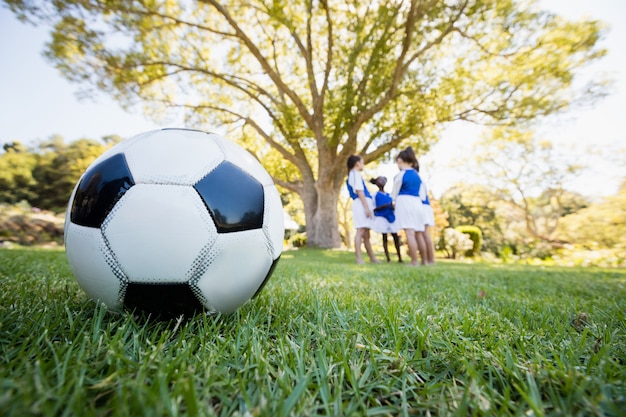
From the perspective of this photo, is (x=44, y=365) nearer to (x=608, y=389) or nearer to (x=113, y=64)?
(x=608, y=389)

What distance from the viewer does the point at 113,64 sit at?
10.3 metres

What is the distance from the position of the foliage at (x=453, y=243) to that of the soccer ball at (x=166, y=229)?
613 inches

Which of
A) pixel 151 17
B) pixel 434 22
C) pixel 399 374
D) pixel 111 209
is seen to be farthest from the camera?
pixel 151 17

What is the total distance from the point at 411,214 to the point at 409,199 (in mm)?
283

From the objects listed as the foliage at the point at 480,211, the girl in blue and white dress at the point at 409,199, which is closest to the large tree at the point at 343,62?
the girl in blue and white dress at the point at 409,199

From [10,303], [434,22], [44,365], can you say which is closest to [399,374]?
[44,365]

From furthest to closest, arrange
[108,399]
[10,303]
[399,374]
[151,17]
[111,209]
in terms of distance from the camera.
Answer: [151,17], [10,303], [111,209], [399,374], [108,399]

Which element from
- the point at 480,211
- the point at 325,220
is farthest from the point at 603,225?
the point at 480,211

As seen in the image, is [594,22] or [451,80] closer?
[594,22]

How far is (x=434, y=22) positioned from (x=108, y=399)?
11246 millimetres

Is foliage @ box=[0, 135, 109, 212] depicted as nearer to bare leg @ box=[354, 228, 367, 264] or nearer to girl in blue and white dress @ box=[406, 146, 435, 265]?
bare leg @ box=[354, 228, 367, 264]

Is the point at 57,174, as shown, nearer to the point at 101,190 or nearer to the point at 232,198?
the point at 101,190

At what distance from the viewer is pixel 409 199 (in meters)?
5.37

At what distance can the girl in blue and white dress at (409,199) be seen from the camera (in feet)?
17.4
